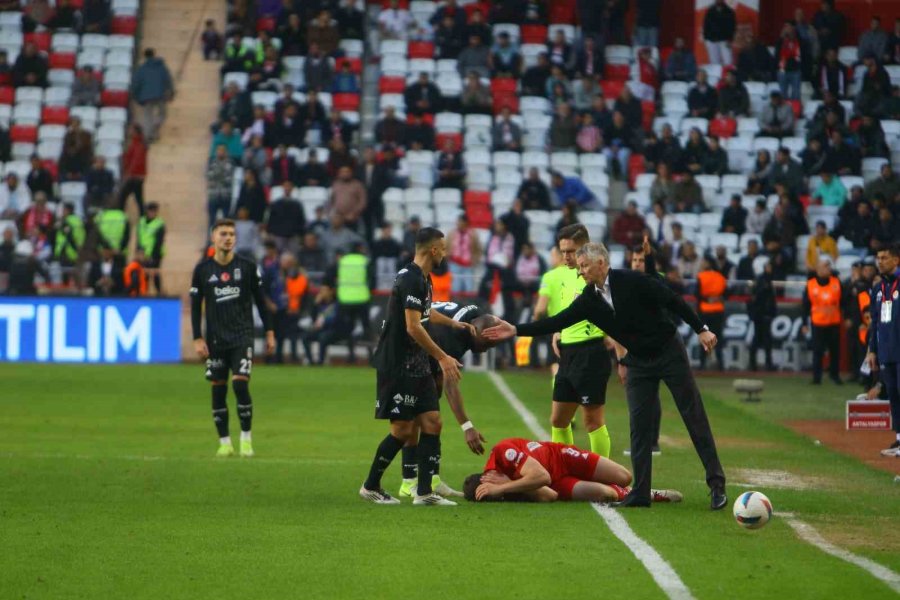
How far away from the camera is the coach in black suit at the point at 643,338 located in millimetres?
10852

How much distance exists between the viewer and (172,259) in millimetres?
31250

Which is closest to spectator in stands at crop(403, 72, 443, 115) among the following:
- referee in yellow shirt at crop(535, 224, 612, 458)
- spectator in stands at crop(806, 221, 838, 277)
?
spectator in stands at crop(806, 221, 838, 277)

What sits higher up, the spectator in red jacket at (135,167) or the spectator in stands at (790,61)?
the spectator in stands at (790,61)

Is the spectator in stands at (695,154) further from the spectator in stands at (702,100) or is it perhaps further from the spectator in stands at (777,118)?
the spectator in stands at (777,118)

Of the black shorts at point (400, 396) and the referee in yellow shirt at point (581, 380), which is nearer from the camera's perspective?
the black shorts at point (400, 396)

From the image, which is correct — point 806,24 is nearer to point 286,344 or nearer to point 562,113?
point 562,113

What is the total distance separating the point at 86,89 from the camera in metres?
33.7

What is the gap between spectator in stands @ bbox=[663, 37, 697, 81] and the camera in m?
34.9

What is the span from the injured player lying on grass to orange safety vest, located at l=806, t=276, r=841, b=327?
15.1 meters

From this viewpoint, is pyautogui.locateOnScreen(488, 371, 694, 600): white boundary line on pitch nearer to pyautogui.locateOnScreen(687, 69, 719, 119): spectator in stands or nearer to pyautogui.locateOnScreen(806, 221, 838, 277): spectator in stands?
pyautogui.locateOnScreen(806, 221, 838, 277): spectator in stands

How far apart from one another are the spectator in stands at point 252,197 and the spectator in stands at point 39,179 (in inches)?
158

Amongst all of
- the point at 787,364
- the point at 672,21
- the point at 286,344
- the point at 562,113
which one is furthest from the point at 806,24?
the point at 286,344

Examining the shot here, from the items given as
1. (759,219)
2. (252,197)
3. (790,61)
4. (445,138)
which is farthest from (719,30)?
(252,197)

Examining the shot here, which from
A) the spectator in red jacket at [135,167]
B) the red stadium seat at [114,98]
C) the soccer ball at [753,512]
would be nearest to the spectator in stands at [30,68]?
the red stadium seat at [114,98]
